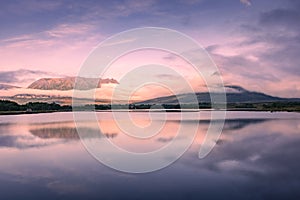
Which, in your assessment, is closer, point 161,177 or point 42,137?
point 161,177

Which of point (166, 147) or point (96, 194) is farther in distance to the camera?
point (166, 147)

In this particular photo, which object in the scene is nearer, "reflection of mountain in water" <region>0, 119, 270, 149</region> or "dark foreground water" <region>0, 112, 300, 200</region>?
"dark foreground water" <region>0, 112, 300, 200</region>

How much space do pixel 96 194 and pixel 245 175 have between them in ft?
26.5

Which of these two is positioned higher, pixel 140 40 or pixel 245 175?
pixel 140 40

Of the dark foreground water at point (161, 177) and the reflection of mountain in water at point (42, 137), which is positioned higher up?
the reflection of mountain in water at point (42, 137)

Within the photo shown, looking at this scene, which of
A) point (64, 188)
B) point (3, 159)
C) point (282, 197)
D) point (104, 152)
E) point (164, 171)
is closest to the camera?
point (282, 197)

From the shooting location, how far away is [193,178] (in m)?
14.9

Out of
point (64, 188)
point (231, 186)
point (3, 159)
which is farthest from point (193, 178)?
point (3, 159)

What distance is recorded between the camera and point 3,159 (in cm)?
2084

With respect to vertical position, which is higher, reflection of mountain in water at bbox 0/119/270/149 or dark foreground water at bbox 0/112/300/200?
reflection of mountain in water at bbox 0/119/270/149

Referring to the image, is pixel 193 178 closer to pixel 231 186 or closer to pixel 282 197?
pixel 231 186

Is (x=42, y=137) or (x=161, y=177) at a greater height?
(x=42, y=137)

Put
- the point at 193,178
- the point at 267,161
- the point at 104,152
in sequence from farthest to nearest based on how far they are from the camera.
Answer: the point at 104,152 → the point at 267,161 → the point at 193,178

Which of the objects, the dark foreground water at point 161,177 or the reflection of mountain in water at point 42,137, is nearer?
the dark foreground water at point 161,177
